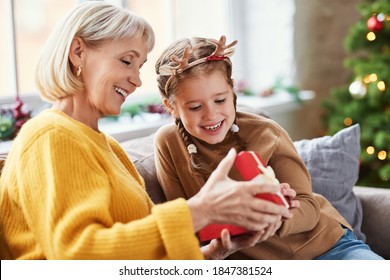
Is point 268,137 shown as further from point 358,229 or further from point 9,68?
point 9,68

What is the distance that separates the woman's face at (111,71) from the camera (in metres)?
1.26

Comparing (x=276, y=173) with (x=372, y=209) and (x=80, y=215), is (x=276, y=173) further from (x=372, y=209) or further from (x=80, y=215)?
(x=372, y=209)

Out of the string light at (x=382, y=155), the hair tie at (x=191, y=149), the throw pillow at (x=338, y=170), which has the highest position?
the hair tie at (x=191, y=149)

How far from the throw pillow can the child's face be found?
613mm

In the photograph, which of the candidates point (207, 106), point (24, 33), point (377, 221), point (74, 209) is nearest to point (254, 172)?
point (207, 106)

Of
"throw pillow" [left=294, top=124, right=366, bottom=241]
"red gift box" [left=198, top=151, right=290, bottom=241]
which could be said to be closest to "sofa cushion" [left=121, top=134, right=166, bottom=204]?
"red gift box" [left=198, top=151, right=290, bottom=241]

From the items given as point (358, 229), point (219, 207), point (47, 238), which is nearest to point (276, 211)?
point (219, 207)

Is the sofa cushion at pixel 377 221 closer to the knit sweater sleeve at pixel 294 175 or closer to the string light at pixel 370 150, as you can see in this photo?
the knit sweater sleeve at pixel 294 175

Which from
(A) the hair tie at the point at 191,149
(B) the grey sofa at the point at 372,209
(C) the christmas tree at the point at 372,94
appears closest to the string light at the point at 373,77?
(C) the christmas tree at the point at 372,94

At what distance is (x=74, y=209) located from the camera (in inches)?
42.0

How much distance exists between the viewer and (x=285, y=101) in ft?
10.9

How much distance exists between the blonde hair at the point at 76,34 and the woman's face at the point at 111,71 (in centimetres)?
2

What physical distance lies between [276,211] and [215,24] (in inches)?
95.3
